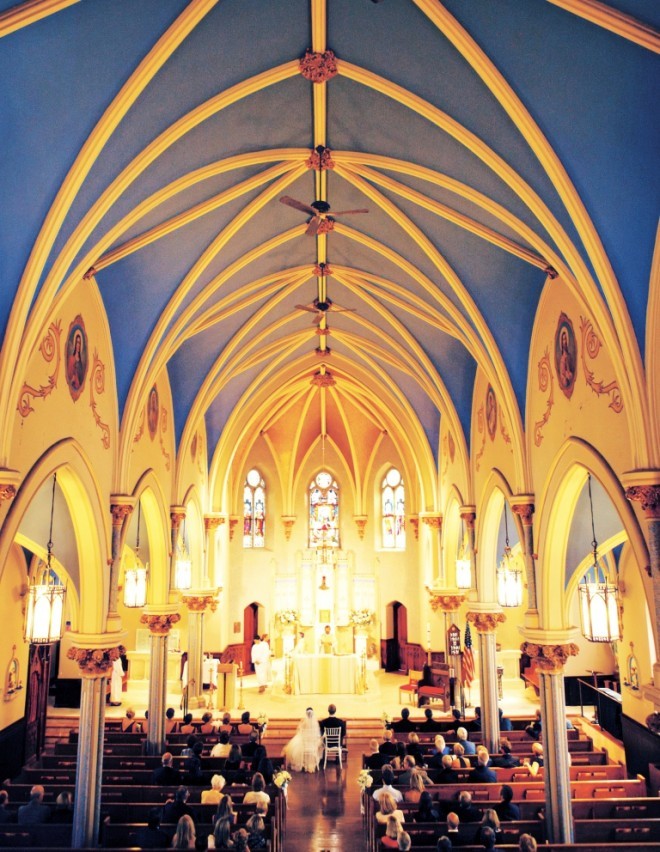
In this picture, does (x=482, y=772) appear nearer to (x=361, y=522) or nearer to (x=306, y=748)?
(x=306, y=748)

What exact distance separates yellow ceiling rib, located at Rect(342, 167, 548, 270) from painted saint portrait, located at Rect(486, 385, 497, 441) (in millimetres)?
5074

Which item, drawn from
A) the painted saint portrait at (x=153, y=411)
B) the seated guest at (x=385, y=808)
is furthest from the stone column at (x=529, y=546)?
the painted saint portrait at (x=153, y=411)

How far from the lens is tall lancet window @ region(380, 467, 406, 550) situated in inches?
1261

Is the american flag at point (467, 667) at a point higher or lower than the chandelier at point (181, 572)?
lower

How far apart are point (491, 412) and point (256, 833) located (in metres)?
10.9

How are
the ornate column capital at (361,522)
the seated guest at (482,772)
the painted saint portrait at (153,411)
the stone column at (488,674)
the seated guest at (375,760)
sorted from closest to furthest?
the seated guest at (482,772) < the seated guest at (375,760) < the stone column at (488,674) < the painted saint portrait at (153,411) < the ornate column capital at (361,522)

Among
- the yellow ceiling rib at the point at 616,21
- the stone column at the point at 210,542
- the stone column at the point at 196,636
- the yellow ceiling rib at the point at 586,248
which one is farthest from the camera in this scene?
the stone column at the point at 210,542

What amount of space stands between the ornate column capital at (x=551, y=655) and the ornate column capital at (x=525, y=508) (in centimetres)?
244

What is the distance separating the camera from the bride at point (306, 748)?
18.4 meters

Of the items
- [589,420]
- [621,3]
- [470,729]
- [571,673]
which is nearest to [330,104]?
[621,3]

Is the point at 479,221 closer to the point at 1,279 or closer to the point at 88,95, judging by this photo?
the point at 88,95

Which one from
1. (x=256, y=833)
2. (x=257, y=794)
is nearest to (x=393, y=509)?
(x=257, y=794)

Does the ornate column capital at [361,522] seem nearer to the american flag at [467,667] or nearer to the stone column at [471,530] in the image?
the american flag at [467,667]

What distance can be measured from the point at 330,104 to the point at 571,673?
71.3ft
